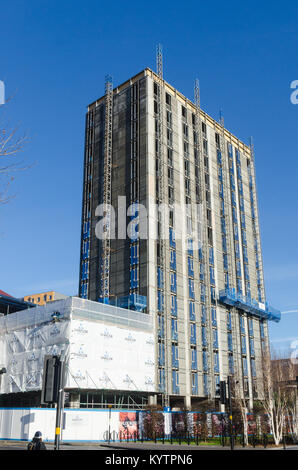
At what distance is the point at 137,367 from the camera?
55.8m

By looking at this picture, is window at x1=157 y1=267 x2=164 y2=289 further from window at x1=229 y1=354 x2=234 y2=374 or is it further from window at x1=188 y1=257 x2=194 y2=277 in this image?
window at x1=229 y1=354 x2=234 y2=374

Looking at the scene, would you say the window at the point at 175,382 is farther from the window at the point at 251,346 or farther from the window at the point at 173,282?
the window at the point at 251,346

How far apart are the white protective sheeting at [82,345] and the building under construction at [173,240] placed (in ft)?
10.2

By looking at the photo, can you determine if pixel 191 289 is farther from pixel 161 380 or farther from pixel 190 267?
pixel 161 380

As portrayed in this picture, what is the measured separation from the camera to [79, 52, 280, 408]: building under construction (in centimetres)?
6328

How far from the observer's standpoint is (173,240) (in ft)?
222

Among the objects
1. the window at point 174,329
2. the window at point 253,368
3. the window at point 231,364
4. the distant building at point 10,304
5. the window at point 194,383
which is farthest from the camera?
the window at point 253,368

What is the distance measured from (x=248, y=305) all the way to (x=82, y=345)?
115ft

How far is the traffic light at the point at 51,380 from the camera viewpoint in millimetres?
10492

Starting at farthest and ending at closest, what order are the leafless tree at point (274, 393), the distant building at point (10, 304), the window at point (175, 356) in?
the distant building at point (10, 304)
the window at point (175, 356)
the leafless tree at point (274, 393)

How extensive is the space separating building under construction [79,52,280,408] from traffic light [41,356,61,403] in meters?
48.0

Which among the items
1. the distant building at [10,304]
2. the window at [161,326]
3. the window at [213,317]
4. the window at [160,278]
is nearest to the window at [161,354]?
the window at [161,326]

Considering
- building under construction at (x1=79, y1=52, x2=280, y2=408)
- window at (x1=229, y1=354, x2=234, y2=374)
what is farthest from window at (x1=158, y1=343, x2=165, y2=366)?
window at (x1=229, y1=354, x2=234, y2=374)
